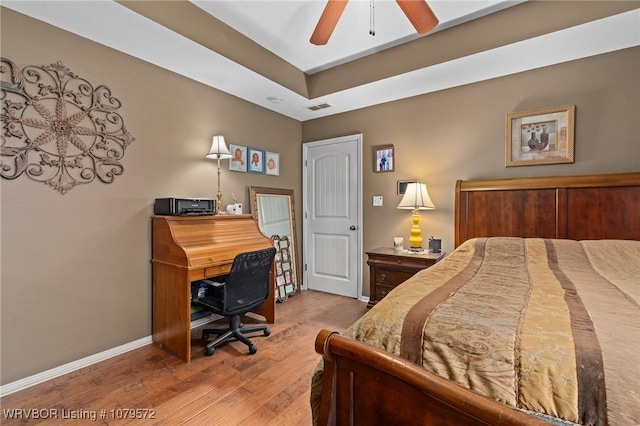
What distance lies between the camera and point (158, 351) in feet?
8.25

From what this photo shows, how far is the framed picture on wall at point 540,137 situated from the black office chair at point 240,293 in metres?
2.48

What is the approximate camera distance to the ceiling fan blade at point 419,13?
182cm

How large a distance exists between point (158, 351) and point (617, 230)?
3.84 m

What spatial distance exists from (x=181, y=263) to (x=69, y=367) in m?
1.06

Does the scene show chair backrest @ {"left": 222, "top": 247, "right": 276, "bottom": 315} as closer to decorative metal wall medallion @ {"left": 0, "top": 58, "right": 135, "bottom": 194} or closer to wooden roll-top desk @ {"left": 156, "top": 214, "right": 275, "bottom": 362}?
wooden roll-top desk @ {"left": 156, "top": 214, "right": 275, "bottom": 362}

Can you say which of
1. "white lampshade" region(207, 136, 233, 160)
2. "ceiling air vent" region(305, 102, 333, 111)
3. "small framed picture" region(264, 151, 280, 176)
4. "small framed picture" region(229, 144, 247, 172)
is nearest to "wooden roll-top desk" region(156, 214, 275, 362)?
"white lampshade" region(207, 136, 233, 160)

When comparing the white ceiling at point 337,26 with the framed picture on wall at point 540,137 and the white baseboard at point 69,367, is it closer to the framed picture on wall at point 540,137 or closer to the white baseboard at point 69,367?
the framed picture on wall at point 540,137

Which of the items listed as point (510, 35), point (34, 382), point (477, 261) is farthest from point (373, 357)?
point (510, 35)

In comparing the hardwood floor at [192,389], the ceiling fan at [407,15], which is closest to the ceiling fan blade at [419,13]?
the ceiling fan at [407,15]

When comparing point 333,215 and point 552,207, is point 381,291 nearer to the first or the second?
point 333,215

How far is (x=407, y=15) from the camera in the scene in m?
1.92

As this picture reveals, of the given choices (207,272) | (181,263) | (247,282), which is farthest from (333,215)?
(181,263)

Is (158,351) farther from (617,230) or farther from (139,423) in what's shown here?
(617,230)

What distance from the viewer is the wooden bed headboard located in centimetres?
233
